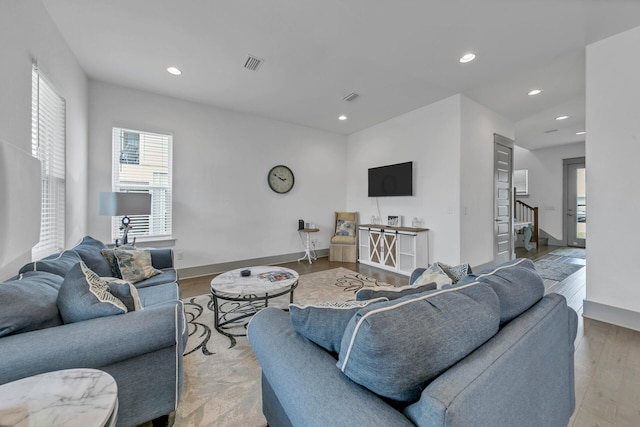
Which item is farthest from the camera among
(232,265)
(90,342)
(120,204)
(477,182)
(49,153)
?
(232,265)

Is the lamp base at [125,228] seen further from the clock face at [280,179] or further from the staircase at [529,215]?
the staircase at [529,215]

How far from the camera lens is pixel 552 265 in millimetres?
4730

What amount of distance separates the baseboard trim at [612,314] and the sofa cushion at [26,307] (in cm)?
435

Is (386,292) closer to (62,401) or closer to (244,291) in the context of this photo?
(62,401)

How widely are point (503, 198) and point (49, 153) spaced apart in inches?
246

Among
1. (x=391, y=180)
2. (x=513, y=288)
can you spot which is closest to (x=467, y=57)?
(x=391, y=180)

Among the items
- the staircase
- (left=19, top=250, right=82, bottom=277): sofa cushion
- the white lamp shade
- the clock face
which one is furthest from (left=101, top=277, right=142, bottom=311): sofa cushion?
the staircase

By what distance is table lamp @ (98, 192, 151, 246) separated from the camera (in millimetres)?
2939

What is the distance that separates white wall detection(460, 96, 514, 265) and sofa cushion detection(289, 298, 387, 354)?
11.6ft

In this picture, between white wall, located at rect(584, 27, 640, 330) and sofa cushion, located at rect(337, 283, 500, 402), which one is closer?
sofa cushion, located at rect(337, 283, 500, 402)

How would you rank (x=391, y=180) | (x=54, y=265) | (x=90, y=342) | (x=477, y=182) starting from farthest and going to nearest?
(x=391, y=180) → (x=477, y=182) → (x=54, y=265) → (x=90, y=342)

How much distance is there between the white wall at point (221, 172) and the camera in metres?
3.50

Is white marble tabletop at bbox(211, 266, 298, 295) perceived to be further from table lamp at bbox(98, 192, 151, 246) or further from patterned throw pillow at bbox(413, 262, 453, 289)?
table lamp at bbox(98, 192, 151, 246)

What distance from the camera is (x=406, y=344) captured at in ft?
2.24
